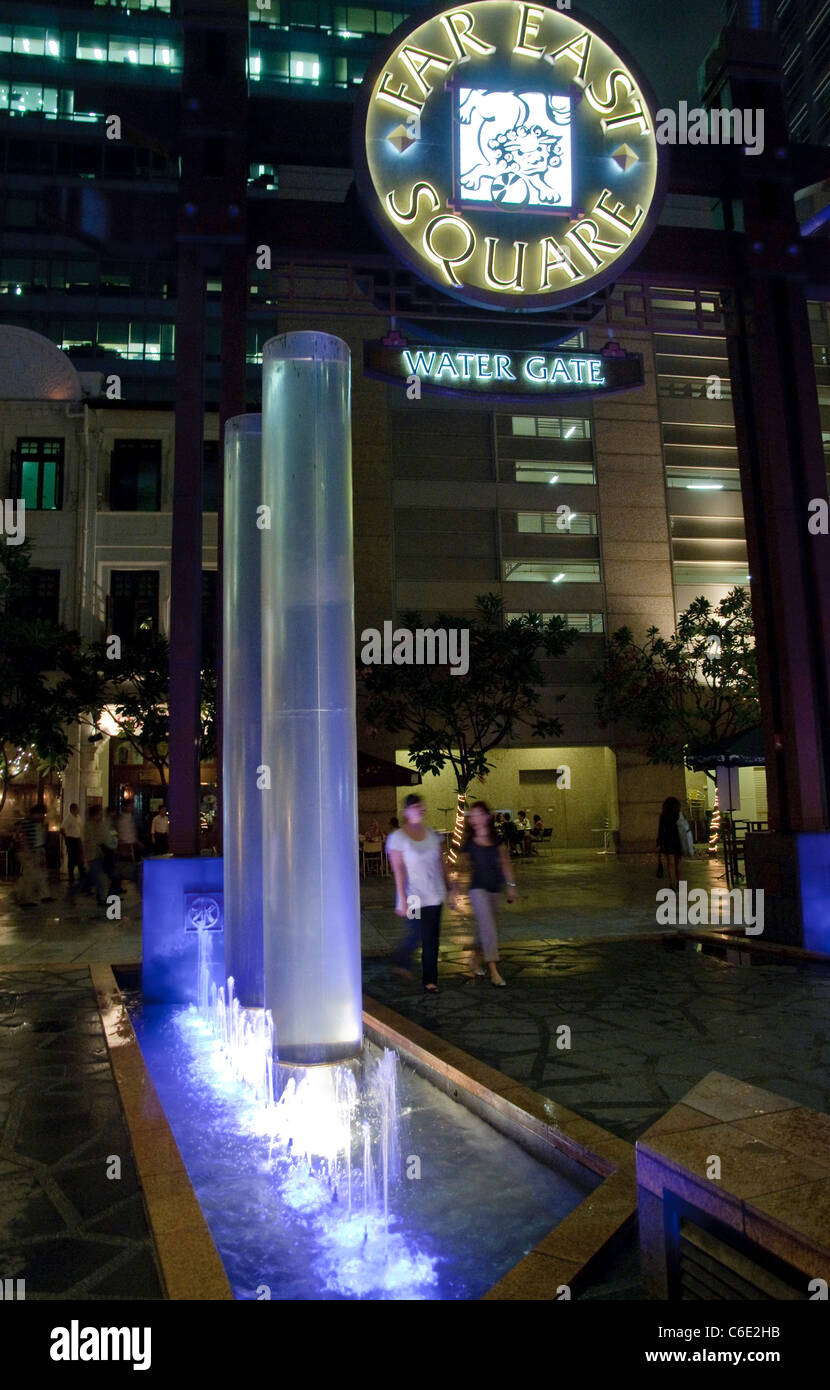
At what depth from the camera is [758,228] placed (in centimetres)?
1113

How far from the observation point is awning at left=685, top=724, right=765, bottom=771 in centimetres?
1672

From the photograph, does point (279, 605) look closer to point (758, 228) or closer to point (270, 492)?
point (270, 492)

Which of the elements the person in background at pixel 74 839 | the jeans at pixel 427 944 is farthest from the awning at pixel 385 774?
the jeans at pixel 427 944

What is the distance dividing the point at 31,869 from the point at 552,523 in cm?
1871

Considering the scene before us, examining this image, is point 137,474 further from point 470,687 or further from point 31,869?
point 31,869

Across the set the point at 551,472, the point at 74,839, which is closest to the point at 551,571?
the point at 551,472

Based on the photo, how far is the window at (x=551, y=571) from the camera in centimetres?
2762

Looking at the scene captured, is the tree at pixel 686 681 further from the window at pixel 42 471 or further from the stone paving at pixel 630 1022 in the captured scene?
the window at pixel 42 471

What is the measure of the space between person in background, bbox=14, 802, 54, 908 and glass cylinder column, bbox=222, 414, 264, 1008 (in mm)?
9010

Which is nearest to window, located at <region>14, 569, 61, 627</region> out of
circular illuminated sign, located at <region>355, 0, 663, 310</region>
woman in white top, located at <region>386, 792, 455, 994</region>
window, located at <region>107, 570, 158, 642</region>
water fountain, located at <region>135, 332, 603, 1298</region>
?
window, located at <region>107, 570, 158, 642</region>

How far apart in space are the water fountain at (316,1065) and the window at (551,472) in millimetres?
22772

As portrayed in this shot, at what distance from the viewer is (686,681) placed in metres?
25.8

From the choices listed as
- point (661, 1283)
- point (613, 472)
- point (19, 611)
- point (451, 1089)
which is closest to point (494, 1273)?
point (661, 1283)

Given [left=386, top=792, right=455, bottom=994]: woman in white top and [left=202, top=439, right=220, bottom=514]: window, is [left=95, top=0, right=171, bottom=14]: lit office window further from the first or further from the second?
[left=386, top=792, right=455, bottom=994]: woman in white top
